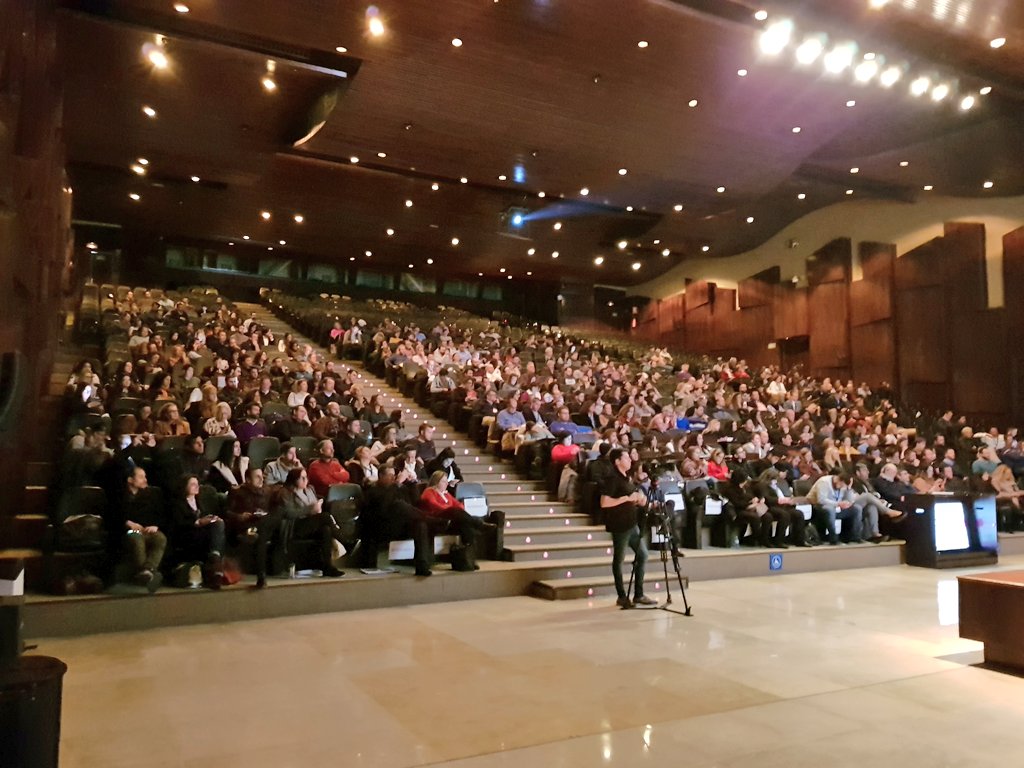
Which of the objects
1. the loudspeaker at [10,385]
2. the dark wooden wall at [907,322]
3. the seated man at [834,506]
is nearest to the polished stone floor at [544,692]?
the loudspeaker at [10,385]

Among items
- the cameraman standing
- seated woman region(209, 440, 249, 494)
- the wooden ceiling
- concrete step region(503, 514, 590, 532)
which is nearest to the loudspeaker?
seated woman region(209, 440, 249, 494)

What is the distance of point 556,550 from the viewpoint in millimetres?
7785

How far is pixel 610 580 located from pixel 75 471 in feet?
15.5

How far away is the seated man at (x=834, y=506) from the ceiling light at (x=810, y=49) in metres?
6.34

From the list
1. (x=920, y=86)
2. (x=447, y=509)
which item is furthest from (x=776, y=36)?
(x=447, y=509)

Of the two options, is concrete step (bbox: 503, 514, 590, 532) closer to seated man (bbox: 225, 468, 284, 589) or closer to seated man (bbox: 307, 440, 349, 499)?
seated man (bbox: 307, 440, 349, 499)

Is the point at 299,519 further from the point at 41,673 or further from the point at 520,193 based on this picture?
the point at 520,193

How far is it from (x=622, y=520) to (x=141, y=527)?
12.5 ft

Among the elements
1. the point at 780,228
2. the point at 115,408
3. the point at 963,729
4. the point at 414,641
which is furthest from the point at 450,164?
the point at 963,729

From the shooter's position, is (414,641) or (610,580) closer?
(414,641)

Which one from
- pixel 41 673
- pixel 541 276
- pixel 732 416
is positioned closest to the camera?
pixel 41 673

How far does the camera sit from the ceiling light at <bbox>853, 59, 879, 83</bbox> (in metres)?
12.0

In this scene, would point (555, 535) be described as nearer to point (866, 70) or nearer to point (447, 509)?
point (447, 509)

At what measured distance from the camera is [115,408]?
27.1 feet
